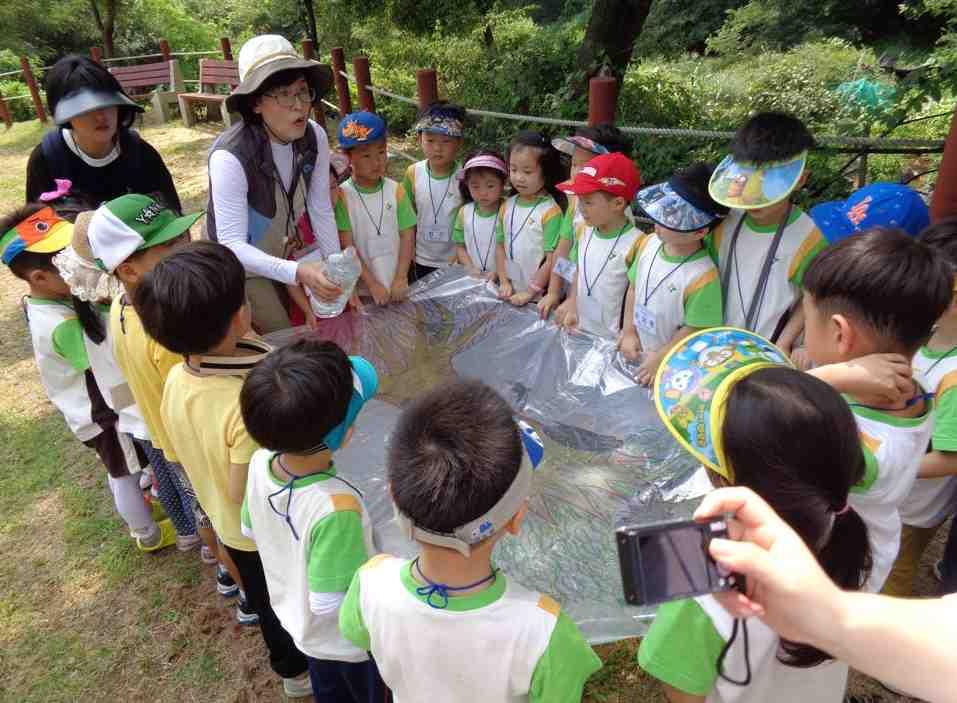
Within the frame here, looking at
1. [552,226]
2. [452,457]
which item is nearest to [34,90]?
[552,226]

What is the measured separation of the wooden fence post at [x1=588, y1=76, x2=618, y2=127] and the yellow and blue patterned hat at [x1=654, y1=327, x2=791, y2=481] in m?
1.87

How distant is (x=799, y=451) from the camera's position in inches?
34.3

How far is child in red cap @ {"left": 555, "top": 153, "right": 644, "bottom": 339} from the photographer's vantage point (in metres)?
2.17

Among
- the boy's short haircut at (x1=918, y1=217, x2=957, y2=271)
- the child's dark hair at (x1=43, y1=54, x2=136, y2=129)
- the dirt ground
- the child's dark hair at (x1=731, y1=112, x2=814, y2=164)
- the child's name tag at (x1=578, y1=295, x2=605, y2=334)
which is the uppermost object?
the child's dark hair at (x1=43, y1=54, x2=136, y2=129)

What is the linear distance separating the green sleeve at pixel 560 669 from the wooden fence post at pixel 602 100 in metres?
2.33

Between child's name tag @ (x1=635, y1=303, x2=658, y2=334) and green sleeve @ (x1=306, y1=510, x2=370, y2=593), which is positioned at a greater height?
child's name tag @ (x1=635, y1=303, x2=658, y2=334)

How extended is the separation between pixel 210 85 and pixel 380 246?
9.17 m

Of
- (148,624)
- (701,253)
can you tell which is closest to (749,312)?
(701,253)

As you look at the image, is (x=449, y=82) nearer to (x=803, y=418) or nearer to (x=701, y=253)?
(x=701, y=253)

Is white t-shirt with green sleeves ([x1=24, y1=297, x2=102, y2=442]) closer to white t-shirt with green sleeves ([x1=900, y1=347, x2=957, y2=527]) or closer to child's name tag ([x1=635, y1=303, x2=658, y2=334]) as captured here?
child's name tag ([x1=635, y1=303, x2=658, y2=334])

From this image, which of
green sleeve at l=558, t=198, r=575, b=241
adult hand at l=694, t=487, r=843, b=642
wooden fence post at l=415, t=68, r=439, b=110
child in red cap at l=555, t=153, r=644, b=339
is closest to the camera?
adult hand at l=694, t=487, r=843, b=642

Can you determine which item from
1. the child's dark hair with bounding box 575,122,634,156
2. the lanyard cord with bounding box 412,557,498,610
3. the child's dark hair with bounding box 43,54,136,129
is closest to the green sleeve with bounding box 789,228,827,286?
the child's dark hair with bounding box 575,122,634,156

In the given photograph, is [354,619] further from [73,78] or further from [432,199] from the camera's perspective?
[432,199]

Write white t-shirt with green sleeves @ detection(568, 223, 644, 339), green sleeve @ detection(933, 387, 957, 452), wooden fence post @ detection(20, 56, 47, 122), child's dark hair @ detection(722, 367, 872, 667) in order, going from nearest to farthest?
1. child's dark hair @ detection(722, 367, 872, 667)
2. green sleeve @ detection(933, 387, 957, 452)
3. white t-shirt with green sleeves @ detection(568, 223, 644, 339)
4. wooden fence post @ detection(20, 56, 47, 122)
